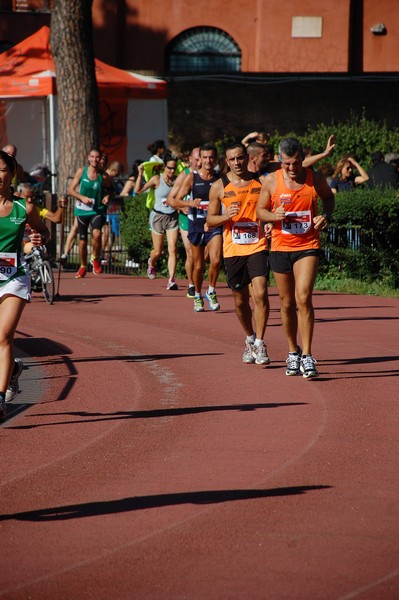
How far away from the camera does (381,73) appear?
3528 centimetres

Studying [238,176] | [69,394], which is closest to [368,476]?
[69,394]

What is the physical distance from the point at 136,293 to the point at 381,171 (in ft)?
15.0

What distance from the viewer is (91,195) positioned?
21.1 metres

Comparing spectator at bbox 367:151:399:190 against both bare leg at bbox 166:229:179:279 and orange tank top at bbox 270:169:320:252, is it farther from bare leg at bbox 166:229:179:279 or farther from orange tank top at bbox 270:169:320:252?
orange tank top at bbox 270:169:320:252

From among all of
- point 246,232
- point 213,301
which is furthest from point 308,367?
point 213,301

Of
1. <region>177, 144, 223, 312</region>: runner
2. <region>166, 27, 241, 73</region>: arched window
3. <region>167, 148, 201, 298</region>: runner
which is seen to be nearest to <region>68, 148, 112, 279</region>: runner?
<region>167, 148, 201, 298</region>: runner

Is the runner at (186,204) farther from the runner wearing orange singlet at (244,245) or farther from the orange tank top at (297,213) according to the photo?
the orange tank top at (297,213)

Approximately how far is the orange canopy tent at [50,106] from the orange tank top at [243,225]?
14365 mm

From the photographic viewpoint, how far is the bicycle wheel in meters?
17.7

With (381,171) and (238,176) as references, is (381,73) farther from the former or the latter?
(238,176)

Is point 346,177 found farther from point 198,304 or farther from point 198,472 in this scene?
point 198,472

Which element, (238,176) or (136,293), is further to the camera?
(136,293)

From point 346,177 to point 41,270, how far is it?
5881 millimetres

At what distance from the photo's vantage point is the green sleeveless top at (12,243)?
29.2 feet
